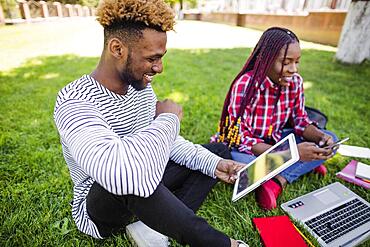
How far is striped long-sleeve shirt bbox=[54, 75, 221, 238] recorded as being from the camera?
1.08m

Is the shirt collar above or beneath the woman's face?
beneath

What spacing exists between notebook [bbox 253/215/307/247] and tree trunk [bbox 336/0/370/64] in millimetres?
5385

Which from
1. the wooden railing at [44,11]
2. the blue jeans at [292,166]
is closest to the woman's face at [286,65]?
the blue jeans at [292,166]

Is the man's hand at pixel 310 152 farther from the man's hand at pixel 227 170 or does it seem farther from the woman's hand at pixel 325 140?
the man's hand at pixel 227 170

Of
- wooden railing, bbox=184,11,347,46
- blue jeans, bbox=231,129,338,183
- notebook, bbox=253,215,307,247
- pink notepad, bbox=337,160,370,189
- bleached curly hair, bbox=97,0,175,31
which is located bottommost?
pink notepad, bbox=337,160,370,189

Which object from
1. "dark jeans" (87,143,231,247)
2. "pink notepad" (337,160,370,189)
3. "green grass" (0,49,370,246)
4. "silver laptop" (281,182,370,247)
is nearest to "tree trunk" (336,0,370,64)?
"green grass" (0,49,370,246)

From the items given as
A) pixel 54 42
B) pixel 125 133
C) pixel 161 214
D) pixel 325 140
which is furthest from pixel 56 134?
pixel 54 42

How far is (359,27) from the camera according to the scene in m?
5.49

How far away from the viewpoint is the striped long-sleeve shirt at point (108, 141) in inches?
42.4

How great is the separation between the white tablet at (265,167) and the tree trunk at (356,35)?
16.8 feet

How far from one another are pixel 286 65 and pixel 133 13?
123 centimetres

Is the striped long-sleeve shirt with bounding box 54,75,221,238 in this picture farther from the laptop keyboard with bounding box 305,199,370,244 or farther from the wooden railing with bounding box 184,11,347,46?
the wooden railing with bounding box 184,11,347,46

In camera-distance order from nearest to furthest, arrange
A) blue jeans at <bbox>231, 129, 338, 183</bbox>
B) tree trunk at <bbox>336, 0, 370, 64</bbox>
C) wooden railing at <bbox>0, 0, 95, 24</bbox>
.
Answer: blue jeans at <bbox>231, 129, 338, 183</bbox>, tree trunk at <bbox>336, 0, 370, 64</bbox>, wooden railing at <bbox>0, 0, 95, 24</bbox>

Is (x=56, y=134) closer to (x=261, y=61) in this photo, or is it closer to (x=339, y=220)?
(x=261, y=61)
